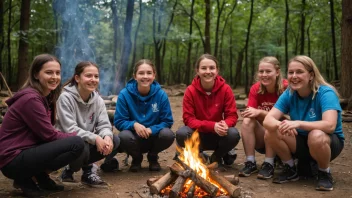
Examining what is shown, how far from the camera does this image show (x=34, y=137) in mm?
3305

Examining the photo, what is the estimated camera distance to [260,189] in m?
3.77

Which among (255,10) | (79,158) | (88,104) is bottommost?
(79,158)

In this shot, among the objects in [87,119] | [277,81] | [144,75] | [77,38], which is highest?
[77,38]

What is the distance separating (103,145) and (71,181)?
704 millimetres

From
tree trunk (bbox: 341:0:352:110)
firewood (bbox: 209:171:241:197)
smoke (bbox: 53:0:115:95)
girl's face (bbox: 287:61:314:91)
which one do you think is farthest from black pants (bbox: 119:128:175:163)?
smoke (bbox: 53:0:115:95)

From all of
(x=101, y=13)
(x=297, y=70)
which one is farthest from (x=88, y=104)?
(x=101, y=13)

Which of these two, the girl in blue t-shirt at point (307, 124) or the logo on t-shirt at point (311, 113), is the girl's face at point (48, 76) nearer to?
the girl in blue t-shirt at point (307, 124)

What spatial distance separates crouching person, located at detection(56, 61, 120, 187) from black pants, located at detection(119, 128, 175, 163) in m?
0.25

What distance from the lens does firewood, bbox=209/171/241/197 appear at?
3.29 m

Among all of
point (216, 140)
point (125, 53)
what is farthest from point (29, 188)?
point (125, 53)

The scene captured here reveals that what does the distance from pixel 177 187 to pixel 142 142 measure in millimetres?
1420

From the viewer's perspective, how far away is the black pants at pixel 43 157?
3.15 meters

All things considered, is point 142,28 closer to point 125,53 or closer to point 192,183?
point 125,53

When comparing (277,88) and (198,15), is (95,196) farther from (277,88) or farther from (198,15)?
(198,15)
